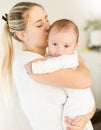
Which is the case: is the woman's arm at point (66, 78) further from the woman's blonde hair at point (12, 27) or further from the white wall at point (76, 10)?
the white wall at point (76, 10)

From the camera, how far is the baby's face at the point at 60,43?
135 cm

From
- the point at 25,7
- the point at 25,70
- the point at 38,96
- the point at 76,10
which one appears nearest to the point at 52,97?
the point at 38,96

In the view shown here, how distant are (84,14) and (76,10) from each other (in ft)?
0.55

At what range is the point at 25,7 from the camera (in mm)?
1381

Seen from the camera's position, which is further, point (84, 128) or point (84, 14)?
point (84, 14)

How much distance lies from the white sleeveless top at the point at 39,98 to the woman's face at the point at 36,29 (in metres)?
0.08

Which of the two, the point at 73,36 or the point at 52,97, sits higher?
the point at 73,36

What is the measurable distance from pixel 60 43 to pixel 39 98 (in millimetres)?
275

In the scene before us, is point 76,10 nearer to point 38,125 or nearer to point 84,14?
point 84,14

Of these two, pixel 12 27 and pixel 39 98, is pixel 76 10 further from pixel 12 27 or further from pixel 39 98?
pixel 39 98

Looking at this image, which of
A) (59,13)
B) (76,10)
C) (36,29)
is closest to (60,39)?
(36,29)

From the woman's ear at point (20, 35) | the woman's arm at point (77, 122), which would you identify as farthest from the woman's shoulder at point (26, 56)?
the woman's arm at point (77, 122)

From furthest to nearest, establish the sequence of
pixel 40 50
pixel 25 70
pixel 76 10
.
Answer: pixel 76 10 < pixel 40 50 < pixel 25 70

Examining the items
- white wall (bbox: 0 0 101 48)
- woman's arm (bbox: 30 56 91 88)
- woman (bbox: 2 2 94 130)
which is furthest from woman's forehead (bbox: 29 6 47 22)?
white wall (bbox: 0 0 101 48)
